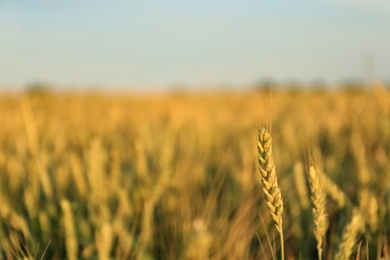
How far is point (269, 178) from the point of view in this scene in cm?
37

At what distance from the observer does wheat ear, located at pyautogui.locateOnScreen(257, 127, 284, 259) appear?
1.22 feet

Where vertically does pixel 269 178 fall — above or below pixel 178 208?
above

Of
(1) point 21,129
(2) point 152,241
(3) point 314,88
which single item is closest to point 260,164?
(2) point 152,241

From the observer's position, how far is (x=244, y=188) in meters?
0.93

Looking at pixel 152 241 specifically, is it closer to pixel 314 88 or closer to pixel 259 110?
pixel 259 110

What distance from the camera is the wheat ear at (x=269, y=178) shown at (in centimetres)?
37

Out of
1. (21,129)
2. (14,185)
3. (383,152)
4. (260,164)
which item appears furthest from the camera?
(21,129)

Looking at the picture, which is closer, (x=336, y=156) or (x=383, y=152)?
(x=383, y=152)

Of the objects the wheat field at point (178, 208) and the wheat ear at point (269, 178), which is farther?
the wheat field at point (178, 208)

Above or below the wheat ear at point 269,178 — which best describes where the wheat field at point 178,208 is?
below

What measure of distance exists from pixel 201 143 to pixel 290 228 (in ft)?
1.60

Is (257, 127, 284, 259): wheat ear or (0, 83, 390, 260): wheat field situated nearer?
(257, 127, 284, 259): wheat ear

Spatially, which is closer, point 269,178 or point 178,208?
point 269,178

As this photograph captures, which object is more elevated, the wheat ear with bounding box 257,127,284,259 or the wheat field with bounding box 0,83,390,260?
the wheat ear with bounding box 257,127,284,259
